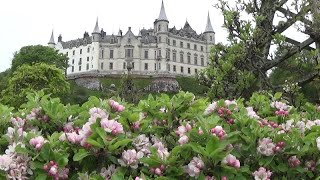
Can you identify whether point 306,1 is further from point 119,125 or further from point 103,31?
point 103,31

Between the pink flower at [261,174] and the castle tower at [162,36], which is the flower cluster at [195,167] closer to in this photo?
the pink flower at [261,174]

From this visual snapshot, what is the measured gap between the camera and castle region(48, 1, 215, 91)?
339ft

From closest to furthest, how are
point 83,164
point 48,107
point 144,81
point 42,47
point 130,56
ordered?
point 83,164 → point 48,107 → point 42,47 → point 144,81 → point 130,56

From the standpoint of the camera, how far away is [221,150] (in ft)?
11.0

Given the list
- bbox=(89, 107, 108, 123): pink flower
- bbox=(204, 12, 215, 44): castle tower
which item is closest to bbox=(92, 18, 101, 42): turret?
bbox=(204, 12, 215, 44): castle tower

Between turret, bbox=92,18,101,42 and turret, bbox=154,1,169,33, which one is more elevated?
turret, bbox=154,1,169,33

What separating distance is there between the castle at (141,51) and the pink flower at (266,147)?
9504 cm

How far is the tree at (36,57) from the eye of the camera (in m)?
66.8

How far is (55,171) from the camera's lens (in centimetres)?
333

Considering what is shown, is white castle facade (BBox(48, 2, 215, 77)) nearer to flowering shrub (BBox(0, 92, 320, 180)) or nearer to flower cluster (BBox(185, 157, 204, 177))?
flowering shrub (BBox(0, 92, 320, 180))

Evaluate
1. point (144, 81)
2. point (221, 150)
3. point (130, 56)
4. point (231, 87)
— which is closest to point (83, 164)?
point (221, 150)

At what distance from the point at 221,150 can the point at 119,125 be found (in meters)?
0.93

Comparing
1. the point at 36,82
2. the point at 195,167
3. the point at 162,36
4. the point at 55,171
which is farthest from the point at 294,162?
the point at 162,36

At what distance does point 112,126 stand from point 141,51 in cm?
10140
